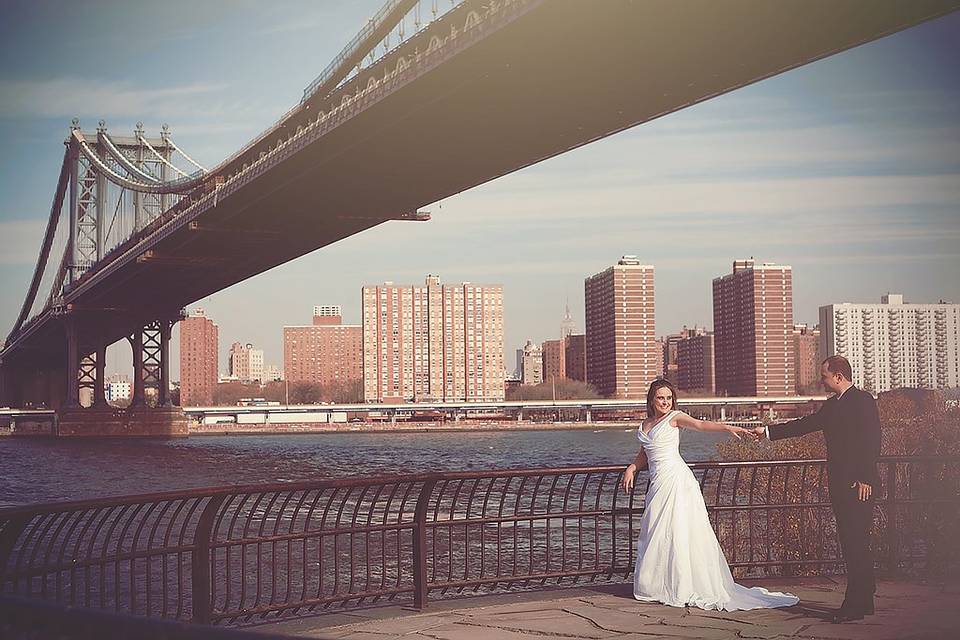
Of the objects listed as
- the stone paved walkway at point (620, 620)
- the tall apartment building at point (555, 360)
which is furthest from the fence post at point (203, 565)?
the tall apartment building at point (555, 360)

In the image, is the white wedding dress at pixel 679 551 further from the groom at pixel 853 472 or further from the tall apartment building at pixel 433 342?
the tall apartment building at pixel 433 342

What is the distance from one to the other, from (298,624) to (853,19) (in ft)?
75.5

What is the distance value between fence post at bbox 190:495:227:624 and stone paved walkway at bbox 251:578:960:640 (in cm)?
55

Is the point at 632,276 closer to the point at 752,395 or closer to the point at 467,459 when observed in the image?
the point at 752,395

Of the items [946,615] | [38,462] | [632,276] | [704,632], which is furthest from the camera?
[632,276]

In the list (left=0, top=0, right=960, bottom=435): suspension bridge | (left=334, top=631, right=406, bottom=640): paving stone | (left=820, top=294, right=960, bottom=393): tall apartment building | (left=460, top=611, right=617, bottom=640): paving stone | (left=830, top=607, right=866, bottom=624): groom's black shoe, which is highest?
(left=0, top=0, right=960, bottom=435): suspension bridge

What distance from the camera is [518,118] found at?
116 ft

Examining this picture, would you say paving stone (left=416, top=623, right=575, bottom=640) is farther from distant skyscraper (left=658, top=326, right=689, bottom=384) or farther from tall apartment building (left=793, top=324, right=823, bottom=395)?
distant skyscraper (left=658, top=326, right=689, bottom=384)

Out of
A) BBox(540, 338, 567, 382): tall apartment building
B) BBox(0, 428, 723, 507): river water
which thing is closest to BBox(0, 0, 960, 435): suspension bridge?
BBox(0, 428, 723, 507): river water

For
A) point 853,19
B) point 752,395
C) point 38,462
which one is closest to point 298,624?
point 853,19

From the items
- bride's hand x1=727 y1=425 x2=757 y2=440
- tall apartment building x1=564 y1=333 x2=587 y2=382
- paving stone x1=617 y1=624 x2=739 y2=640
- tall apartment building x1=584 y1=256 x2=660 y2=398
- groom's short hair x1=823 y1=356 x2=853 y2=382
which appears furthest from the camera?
tall apartment building x1=564 y1=333 x2=587 y2=382

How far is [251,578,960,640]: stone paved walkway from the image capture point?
7215 mm

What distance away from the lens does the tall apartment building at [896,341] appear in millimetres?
13641

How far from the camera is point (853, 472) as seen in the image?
7.64 m
